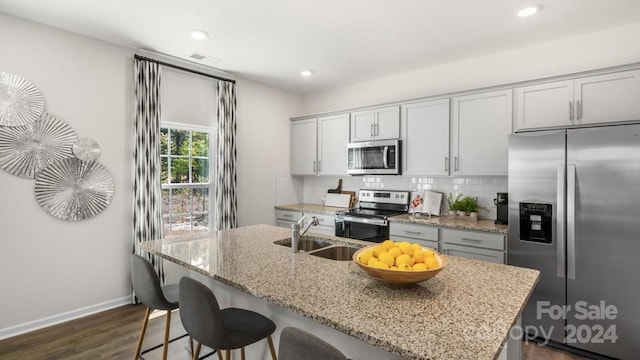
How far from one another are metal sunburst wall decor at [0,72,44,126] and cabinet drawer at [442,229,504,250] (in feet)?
12.5

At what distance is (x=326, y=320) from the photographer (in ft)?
3.73

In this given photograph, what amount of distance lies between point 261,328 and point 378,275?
663 mm

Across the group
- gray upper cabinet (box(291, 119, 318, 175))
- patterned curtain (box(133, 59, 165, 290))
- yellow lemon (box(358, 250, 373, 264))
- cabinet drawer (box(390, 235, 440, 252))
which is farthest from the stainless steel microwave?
yellow lemon (box(358, 250, 373, 264))

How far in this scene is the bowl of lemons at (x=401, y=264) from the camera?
4.40ft

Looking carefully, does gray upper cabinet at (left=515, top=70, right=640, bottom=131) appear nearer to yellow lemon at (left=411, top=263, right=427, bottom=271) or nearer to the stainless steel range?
the stainless steel range

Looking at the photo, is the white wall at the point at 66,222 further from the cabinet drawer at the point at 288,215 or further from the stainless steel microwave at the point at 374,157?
the stainless steel microwave at the point at 374,157

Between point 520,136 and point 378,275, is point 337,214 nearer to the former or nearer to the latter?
point 520,136

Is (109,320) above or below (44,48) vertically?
below

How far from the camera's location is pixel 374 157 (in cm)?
406

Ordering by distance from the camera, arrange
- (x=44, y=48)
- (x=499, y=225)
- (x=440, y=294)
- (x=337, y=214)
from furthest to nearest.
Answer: (x=337, y=214), (x=499, y=225), (x=44, y=48), (x=440, y=294)

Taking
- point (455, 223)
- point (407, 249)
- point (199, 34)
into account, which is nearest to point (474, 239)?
point (455, 223)

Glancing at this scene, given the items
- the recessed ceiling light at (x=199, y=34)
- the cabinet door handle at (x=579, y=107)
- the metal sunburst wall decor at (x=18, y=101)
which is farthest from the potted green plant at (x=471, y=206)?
the metal sunburst wall decor at (x=18, y=101)

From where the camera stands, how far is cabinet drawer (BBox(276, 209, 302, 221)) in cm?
461

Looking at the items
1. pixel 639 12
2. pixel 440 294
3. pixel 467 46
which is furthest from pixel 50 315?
pixel 639 12
